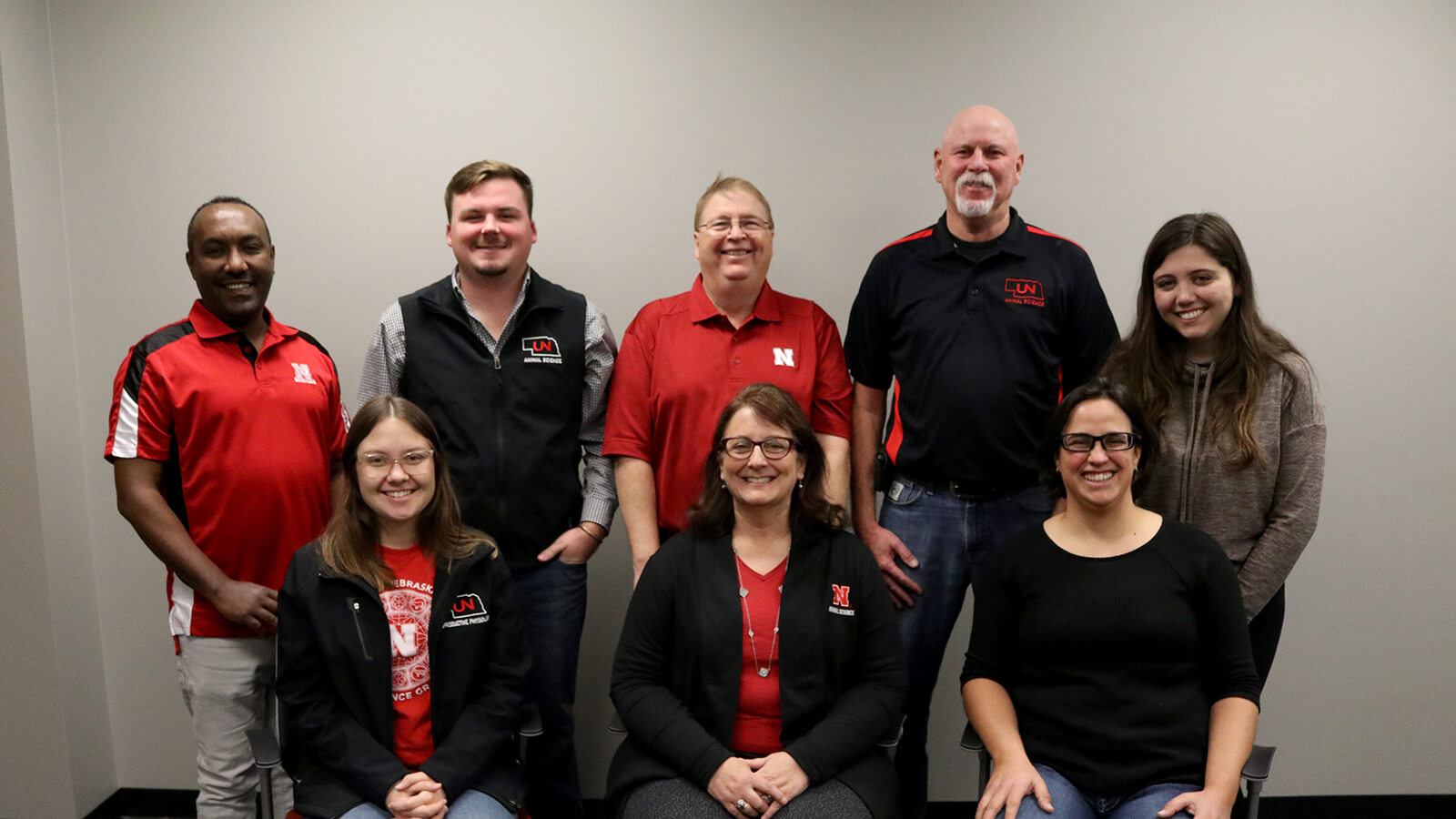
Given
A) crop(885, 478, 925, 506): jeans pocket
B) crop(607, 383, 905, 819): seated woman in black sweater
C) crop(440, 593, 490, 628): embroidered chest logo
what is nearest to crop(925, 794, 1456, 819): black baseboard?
crop(885, 478, 925, 506): jeans pocket

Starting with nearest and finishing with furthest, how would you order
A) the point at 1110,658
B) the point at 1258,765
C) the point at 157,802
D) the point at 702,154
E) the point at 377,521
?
the point at 1258,765 → the point at 1110,658 → the point at 377,521 → the point at 702,154 → the point at 157,802

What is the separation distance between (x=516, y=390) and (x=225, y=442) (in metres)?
0.70

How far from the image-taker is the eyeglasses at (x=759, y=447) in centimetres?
211

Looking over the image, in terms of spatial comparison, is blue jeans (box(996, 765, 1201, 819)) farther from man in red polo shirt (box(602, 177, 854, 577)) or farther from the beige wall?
the beige wall

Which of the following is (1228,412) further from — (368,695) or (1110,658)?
(368,695)

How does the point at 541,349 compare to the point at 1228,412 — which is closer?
the point at 1228,412

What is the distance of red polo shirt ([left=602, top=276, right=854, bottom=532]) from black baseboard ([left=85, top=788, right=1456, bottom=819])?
4.55 ft

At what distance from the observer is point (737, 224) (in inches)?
96.0

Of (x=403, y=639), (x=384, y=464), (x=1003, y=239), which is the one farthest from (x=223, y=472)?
(x=1003, y=239)

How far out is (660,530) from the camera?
8.41 ft

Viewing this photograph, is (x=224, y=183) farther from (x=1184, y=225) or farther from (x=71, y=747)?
(x=1184, y=225)

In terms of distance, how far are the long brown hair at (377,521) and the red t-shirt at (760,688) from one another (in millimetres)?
625

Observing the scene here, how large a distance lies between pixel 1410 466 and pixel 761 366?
221 centimetres

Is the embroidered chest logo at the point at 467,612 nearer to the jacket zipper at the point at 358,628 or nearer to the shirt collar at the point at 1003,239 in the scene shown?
the jacket zipper at the point at 358,628
